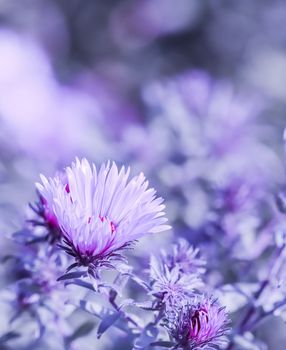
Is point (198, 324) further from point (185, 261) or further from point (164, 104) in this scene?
point (164, 104)

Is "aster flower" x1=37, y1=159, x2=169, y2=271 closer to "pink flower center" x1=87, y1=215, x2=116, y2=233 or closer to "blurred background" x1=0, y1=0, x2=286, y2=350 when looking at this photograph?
"pink flower center" x1=87, y1=215, x2=116, y2=233

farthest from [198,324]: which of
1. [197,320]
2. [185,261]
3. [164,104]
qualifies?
[164,104]

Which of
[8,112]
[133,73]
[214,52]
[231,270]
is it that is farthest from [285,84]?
[231,270]

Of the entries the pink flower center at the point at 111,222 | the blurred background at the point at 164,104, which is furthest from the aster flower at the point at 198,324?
the blurred background at the point at 164,104

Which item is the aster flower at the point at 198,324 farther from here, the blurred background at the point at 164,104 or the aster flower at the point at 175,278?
the blurred background at the point at 164,104

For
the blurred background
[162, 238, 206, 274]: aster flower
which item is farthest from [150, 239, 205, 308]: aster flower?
the blurred background
